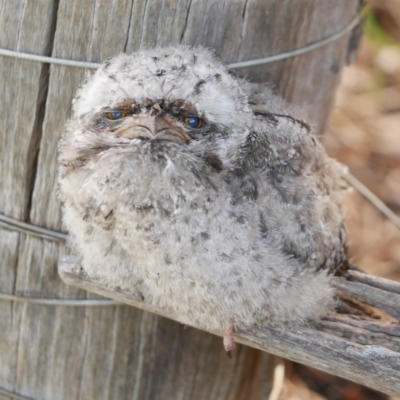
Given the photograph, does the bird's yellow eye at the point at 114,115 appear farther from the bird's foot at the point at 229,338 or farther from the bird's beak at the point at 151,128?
the bird's foot at the point at 229,338

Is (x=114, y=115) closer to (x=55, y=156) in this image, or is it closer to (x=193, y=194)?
(x=193, y=194)

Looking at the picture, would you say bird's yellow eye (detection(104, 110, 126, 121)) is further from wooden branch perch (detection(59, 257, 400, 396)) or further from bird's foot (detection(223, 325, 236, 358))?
bird's foot (detection(223, 325, 236, 358))

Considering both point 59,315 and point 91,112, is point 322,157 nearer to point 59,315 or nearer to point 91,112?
point 91,112

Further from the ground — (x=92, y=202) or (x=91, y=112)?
(x=91, y=112)

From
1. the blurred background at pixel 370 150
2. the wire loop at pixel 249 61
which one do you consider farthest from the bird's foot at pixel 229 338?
the blurred background at pixel 370 150

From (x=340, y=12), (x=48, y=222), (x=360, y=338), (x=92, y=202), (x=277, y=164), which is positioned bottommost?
(x=360, y=338)

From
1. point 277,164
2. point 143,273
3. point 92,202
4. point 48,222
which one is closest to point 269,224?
point 277,164

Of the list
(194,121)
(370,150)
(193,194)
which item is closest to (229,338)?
(193,194)
